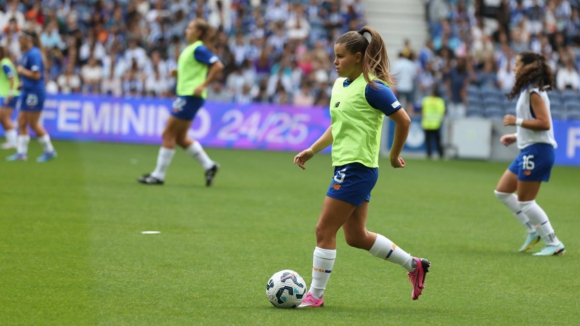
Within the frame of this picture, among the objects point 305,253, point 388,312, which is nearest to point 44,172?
point 305,253

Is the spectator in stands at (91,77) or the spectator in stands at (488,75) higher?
the spectator in stands at (488,75)

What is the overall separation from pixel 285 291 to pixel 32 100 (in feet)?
36.4

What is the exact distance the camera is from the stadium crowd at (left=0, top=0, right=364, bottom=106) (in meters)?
24.4

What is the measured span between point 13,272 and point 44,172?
807 centimetres

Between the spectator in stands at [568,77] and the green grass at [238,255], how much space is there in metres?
11.8

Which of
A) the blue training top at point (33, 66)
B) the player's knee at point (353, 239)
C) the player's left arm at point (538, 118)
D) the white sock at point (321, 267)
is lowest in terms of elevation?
the blue training top at point (33, 66)

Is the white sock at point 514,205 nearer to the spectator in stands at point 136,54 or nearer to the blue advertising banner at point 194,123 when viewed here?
the blue advertising banner at point 194,123

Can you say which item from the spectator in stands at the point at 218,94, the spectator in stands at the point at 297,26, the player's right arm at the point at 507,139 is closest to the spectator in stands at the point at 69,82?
the spectator in stands at the point at 218,94

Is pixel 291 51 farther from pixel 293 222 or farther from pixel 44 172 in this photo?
pixel 293 222

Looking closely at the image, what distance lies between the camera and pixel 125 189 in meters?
12.7

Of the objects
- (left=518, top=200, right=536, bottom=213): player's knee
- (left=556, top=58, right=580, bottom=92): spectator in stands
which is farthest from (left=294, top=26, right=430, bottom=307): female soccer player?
(left=556, top=58, right=580, bottom=92): spectator in stands

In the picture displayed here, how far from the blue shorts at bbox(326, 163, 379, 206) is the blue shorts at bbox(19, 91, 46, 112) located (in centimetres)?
1112

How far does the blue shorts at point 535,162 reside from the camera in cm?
869

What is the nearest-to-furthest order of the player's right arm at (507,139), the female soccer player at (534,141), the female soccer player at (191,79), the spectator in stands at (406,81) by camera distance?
the female soccer player at (534,141) < the player's right arm at (507,139) < the female soccer player at (191,79) < the spectator in stands at (406,81)
